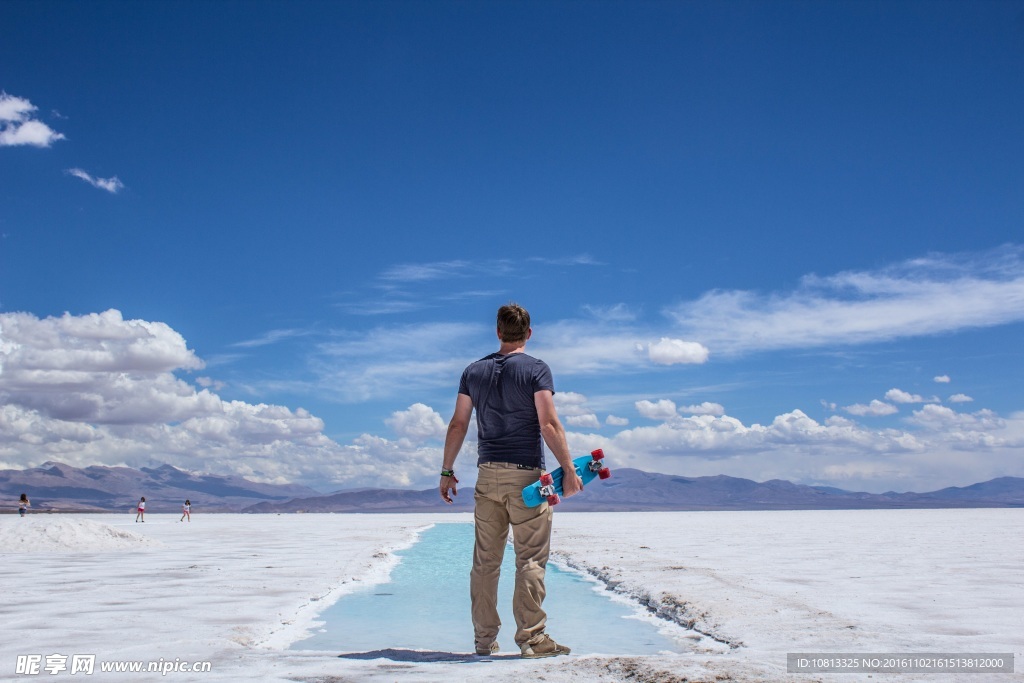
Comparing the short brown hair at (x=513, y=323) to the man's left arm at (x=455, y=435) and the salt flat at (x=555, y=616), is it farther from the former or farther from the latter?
the salt flat at (x=555, y=616)

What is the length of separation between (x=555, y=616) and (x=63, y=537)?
51.0ft

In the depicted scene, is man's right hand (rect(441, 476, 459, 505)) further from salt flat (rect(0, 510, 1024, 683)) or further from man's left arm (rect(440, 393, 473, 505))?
salt flat (rect(0, 510, 1024, 683))

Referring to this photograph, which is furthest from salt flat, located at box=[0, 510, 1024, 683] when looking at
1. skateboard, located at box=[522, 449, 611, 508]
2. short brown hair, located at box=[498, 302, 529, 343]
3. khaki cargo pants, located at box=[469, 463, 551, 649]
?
short brown hair, located at box=[498, 302, 529, 343]

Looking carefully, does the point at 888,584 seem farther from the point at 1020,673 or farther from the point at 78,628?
the point at 78,628

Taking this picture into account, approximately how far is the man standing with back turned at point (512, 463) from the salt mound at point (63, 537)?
17093 mm

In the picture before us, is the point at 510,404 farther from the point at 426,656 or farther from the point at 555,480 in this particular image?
the point at 426,656

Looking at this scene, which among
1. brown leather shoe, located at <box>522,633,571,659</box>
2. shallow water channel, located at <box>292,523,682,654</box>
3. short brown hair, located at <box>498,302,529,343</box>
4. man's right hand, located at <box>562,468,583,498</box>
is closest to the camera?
man's right hand, located at <box>562,468,583,498</box>

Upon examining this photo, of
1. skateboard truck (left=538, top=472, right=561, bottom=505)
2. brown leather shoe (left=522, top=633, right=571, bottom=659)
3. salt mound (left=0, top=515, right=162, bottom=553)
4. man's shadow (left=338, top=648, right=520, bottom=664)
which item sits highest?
skateboard truck (left=538, top=472, right=561, bottom=505)

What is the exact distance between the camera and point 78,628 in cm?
730

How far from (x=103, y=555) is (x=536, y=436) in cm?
1608

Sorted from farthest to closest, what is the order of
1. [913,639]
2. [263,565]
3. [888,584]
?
[263,565] < [888,584] < [913,639]

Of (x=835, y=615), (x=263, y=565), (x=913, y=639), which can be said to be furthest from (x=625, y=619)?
(x=263, y=565)

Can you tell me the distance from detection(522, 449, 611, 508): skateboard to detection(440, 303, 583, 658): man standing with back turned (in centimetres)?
8

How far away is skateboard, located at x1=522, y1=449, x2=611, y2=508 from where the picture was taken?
17.0ft
